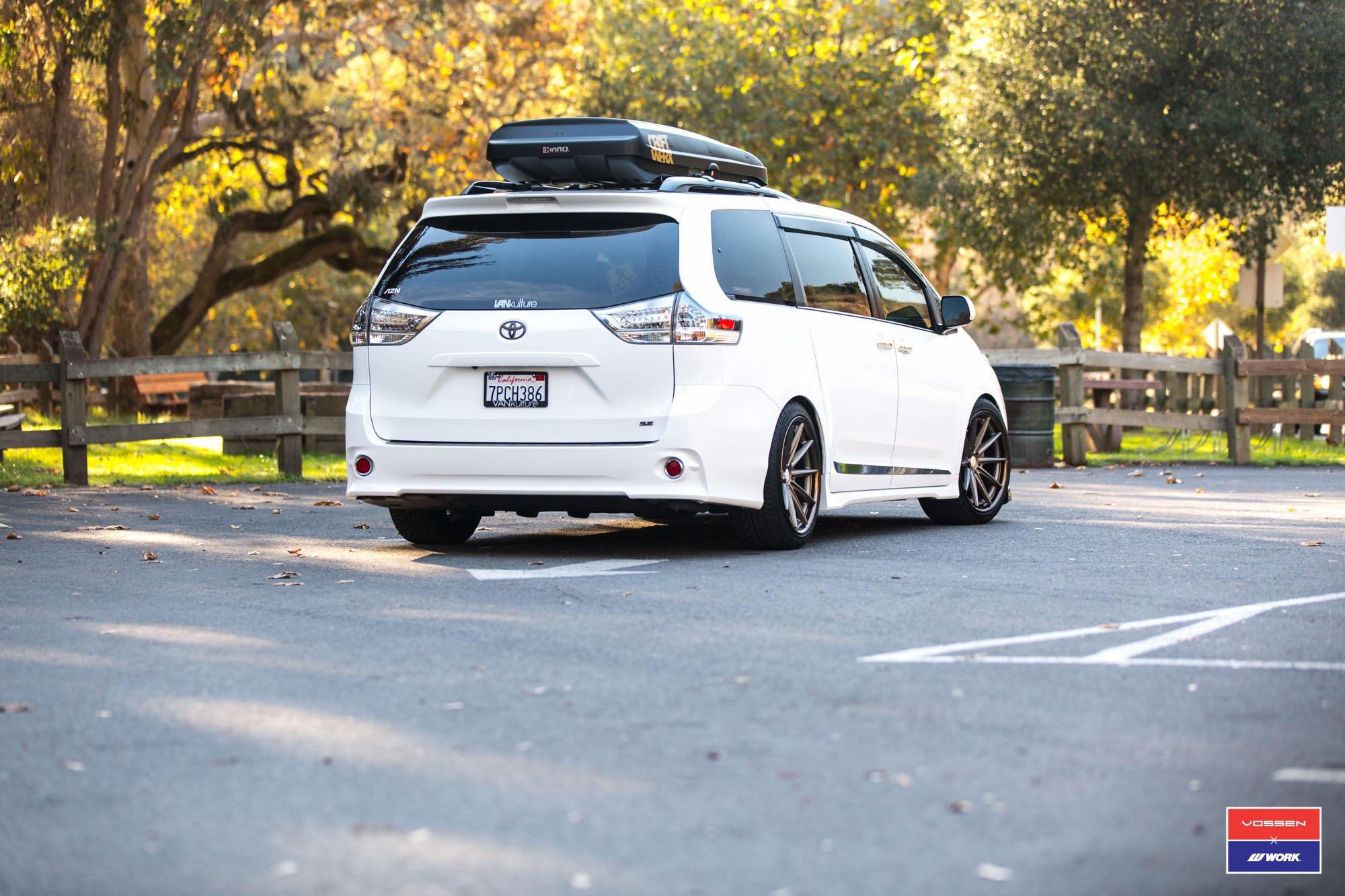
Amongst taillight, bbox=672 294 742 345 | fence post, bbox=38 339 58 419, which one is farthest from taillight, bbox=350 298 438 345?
fence post, bbox=38 339 58 419

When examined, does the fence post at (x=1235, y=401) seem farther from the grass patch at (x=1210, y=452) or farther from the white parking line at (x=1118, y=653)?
the white parking line at (x=1118, y=653)

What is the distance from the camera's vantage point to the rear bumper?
873cm

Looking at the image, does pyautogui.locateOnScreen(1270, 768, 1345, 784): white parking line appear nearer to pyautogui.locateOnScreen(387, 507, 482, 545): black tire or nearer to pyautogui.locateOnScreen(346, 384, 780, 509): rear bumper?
pyautogui.locateOnScreen(346, 384, 780, 509): rear bumper

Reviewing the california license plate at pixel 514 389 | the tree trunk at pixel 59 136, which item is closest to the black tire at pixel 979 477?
the california license plate at pixel 514 389

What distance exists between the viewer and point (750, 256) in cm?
934

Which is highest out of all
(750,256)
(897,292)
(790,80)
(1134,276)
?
(790,80)

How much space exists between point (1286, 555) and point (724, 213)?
3469mm

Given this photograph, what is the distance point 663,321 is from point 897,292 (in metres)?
2.70

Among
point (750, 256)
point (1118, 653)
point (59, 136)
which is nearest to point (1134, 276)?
point (59, 136)

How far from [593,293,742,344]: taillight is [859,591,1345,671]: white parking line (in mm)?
2787

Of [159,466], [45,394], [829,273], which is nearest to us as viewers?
[829,273]

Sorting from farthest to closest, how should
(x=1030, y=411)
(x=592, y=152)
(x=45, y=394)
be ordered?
(x=45, y=394)
(x=1030, y=411)
(x=592, y=152)

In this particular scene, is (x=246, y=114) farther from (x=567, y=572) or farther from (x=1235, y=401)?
(x=567, y=572)

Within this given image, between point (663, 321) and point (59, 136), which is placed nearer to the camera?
point (663, 321)
